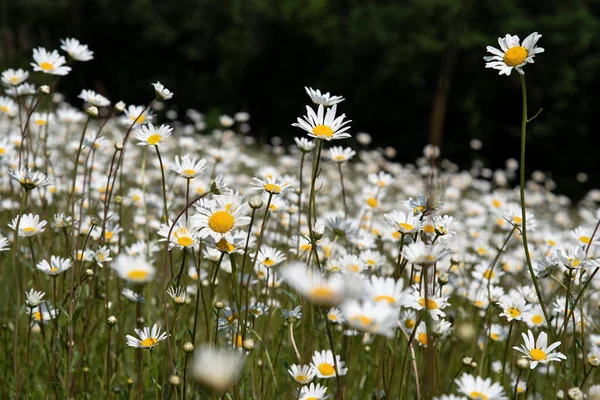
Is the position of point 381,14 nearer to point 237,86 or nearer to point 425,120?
point 425,120

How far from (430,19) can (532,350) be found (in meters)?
13.2

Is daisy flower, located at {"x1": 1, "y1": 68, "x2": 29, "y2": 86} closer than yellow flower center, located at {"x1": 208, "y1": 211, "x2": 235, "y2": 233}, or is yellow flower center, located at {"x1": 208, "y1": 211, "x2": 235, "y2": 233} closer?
yellow flower center, located at {"x1": 208, "y1": 211, "x2": 235, "y2": 233}

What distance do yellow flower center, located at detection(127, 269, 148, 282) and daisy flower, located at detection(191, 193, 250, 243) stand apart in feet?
0.71

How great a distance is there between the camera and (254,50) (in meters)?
16.3

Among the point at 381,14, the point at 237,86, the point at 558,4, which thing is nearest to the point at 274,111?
the point at 237,86

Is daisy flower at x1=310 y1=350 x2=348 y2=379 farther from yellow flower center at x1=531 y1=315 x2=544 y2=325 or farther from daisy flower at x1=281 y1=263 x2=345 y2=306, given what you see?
yellow flower center at x1=531 y1=315 x2=544 y2=325

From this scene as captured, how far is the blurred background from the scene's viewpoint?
12281mm

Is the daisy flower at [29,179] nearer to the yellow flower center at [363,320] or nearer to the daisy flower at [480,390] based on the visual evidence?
the yellow flower center at [363,320]

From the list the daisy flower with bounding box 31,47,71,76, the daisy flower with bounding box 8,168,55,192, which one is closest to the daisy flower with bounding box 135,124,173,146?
the daisy flower with bounding box 8,168,55,192

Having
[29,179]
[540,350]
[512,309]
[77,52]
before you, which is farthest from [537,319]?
[77,52]

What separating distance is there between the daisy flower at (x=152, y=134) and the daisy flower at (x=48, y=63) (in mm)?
576

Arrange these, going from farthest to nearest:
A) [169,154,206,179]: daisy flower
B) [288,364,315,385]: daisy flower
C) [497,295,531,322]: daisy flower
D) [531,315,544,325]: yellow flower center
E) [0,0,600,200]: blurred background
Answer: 1. [0,0,600,200]: blurred background
2. [531,315,544,325]: yellow flower center
3. [497,295,531,322]: daisy flower
4. [169,154,206,179]: daisy flower
5. [288,364,315,385]: daisy flower

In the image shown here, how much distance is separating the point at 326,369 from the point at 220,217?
0.48 m

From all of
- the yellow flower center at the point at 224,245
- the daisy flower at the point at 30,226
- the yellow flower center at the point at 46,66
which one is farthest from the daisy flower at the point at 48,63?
the yellow flower center at the point at 224,245
